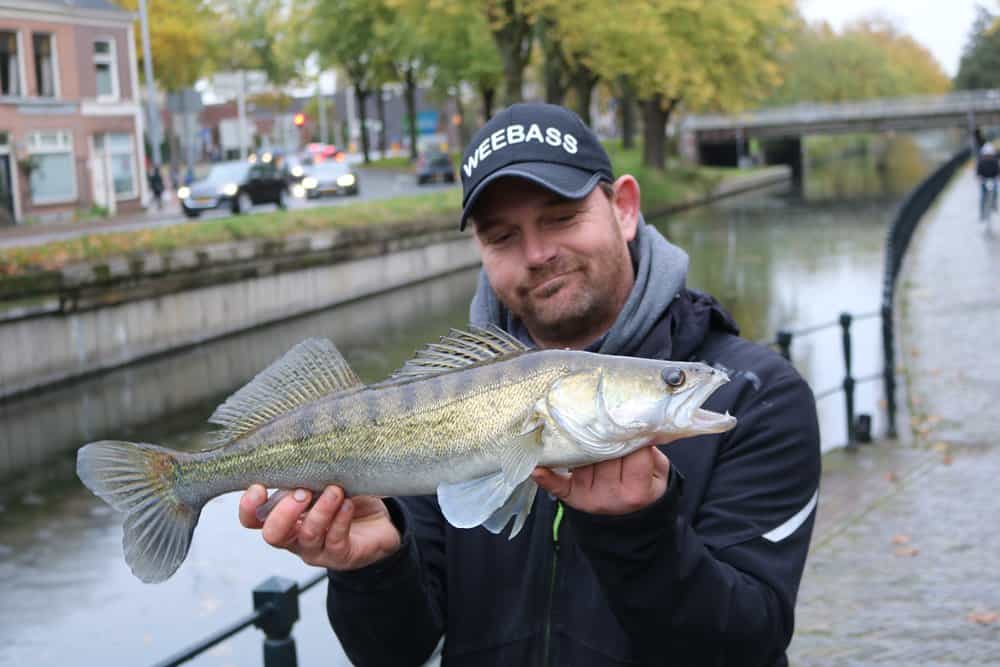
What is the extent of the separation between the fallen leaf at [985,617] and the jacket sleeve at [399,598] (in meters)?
4.61

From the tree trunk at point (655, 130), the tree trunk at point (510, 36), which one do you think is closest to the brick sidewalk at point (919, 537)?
the tree trunk at point (510, 36)

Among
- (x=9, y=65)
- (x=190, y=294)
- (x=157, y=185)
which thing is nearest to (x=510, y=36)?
(x=157, y=185)

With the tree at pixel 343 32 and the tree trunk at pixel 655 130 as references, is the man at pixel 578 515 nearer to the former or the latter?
the tree at pixel 343 32

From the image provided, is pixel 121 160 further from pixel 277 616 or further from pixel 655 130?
pixel 277 616

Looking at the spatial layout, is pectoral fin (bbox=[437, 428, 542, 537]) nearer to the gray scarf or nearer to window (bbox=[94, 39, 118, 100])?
the gray scarf

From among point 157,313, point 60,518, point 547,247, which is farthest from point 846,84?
point 547,247

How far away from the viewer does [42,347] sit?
61.4 feet

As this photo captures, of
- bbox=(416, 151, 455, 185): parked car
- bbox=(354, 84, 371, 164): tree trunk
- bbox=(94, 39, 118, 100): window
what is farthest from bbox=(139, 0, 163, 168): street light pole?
bbox=(354, 84, 371, 164): tree trunk

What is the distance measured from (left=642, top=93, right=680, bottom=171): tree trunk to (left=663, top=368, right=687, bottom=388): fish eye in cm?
5198

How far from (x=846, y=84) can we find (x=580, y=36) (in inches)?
2158

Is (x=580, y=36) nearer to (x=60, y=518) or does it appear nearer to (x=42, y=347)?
(x=42, y=347)

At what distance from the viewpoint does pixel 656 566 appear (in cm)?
219

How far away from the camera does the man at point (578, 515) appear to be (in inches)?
91.8

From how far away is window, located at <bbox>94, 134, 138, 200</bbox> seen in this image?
127ft
